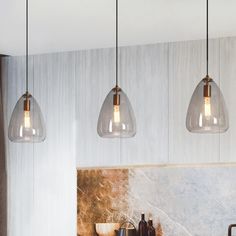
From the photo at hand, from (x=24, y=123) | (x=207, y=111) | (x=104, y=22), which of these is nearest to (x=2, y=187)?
(x=104, y=22)

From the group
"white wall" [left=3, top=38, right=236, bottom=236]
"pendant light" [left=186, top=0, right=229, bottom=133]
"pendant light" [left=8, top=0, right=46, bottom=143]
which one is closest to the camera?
"pendant light" [left=186, top=0, right=229, bottom=133]

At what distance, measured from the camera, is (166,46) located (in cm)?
534

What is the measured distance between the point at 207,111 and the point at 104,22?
1.80 meters

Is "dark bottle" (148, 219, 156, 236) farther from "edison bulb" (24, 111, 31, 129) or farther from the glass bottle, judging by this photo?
"edison bulb" (24, 111, 31, 129)

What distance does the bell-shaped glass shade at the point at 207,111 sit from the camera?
301 cm

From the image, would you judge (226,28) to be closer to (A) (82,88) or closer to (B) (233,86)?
(B) (233,86)

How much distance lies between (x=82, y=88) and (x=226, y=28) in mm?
1487

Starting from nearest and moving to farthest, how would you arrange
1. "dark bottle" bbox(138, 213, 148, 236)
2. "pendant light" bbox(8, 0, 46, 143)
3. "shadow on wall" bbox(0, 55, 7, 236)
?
"pendant light" bbox(8, 0, 46, 143) → "dark bottle" bbox(138, 213, 148, 236) → "shadow on wall" bbox(0, 55, 7, 236)

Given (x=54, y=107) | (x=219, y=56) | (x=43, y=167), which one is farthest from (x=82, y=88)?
(x=219, y=56)

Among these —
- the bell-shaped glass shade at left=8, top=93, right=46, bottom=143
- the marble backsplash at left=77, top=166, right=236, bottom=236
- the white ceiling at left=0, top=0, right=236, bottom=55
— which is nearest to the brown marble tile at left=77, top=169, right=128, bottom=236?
the marble backsplash at left=77, top=166, right=236, bottom=236

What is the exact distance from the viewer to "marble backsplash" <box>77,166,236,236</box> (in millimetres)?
5039

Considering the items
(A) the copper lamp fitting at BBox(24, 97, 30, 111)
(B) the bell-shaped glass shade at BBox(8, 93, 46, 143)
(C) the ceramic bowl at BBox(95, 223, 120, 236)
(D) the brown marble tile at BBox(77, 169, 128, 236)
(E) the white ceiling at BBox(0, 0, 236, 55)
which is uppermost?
(E) the white ceiling at BBox(0, 0, 236, 55)

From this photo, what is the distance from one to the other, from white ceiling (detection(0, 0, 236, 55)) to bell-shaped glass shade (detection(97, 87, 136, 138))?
961 mm

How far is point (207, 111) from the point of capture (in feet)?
9.89
